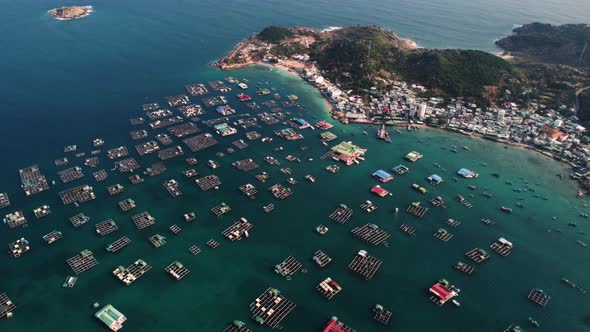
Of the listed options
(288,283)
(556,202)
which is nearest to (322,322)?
(288,283)

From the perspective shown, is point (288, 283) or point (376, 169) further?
point (376, 169)

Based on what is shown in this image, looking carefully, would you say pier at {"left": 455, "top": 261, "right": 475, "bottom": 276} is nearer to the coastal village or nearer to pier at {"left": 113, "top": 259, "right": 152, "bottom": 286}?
the coastal village

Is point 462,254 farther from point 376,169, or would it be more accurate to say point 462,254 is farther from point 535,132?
point 535,132

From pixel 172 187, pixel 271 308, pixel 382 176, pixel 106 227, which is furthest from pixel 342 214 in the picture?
pixel 106 227

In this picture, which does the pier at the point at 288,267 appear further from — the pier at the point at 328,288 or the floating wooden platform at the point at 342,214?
the floating wooden platform at the point at 342,214

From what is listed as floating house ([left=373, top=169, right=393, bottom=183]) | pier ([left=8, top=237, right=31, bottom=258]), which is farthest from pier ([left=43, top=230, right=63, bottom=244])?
floating house ([left=373, top=169, right=393, bottom=183])

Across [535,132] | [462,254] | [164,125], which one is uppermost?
[535,132]
